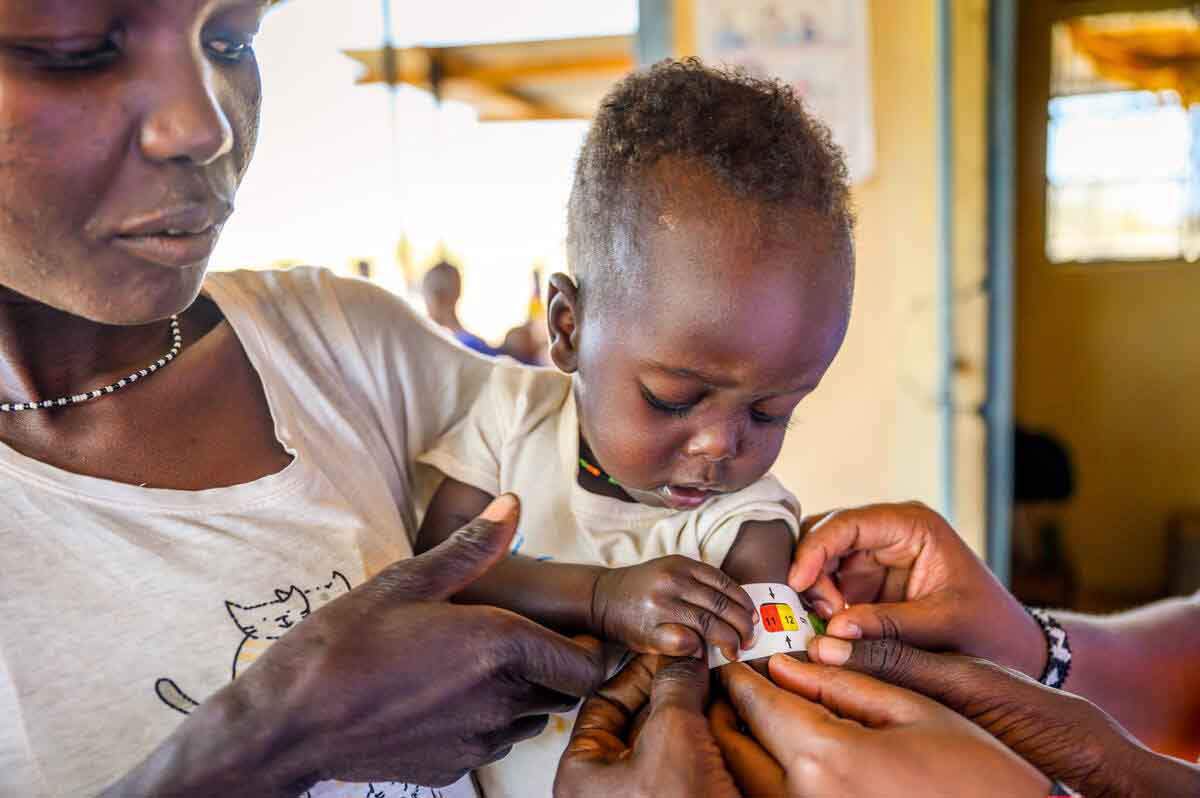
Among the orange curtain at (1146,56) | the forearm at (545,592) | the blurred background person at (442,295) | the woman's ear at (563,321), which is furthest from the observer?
the orange curtain at (1146,56)

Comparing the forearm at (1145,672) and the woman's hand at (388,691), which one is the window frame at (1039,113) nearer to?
the forearm at (1145,672)

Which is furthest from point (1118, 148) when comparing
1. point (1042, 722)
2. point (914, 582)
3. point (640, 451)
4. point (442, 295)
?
point (1042, 722)

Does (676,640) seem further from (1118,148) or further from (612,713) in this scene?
(1118,148)

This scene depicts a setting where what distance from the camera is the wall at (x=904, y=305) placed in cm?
322

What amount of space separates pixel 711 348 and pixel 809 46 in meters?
2.41

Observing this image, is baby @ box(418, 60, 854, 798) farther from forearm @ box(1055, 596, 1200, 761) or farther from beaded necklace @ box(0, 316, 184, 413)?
forearm @ box(1055, 596, 1200, 761)

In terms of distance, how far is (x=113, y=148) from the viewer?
2.57 ft

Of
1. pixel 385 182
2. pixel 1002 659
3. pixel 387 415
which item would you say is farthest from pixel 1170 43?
pixel 387 415

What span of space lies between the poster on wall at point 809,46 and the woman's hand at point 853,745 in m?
2.58

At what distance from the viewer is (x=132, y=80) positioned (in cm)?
78

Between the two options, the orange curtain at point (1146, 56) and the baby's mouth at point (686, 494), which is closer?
the baby's mouth at point (686, 494)

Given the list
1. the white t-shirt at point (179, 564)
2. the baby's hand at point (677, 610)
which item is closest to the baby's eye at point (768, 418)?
the baby's hand at point (677, 610)

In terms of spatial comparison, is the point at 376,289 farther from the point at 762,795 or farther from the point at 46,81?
the point at 762,795

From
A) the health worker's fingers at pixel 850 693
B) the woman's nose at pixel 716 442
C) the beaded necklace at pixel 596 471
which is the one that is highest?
the woman's nose at pixel 716 442
